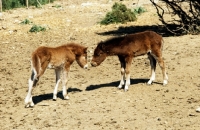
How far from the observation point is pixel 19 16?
25.9 m

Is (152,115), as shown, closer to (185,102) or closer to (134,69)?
(185,102)

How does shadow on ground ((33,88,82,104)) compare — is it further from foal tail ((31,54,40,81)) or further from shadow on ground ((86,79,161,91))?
foal tail ((31,54,40,81))

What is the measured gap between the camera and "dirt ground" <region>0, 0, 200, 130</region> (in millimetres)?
9117

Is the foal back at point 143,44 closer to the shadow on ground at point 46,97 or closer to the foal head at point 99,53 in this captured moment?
the foal head at point 99,53

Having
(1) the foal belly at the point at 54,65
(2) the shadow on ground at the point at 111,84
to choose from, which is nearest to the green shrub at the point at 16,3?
(2) the shadow on ground at the point at 111,84

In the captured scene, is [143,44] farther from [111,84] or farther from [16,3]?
[16,3]

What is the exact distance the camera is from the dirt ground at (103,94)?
29.9ft

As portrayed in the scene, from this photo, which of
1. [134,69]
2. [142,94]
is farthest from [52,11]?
[142,94]

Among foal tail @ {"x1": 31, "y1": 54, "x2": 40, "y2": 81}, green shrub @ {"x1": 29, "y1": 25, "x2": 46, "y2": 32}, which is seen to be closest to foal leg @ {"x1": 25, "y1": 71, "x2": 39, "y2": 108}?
foal tail @ {"x1": 31, "y1": 54, "x2": 40, "y2": 81}

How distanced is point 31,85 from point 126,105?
2.02 m

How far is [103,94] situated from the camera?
1089 centimetres

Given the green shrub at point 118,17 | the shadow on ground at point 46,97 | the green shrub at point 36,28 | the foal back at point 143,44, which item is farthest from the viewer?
the green shrub at point 118,17

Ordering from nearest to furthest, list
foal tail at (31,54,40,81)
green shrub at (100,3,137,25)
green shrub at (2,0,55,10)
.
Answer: foal tail at (31,54,40,81)
green shrub at (100,3,137,25)
green shrub at (2,0,55,10)

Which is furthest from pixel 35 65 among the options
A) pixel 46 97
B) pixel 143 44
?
pixel 143 44
